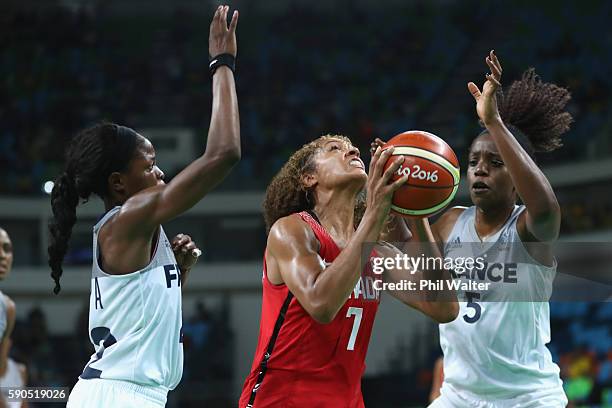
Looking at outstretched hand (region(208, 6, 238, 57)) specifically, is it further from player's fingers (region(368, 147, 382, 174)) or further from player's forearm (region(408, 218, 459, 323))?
player's forearm (region(408, 218, 459, 323))

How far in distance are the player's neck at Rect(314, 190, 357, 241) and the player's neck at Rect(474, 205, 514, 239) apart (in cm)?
76

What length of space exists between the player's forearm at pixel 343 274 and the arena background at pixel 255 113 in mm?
8309

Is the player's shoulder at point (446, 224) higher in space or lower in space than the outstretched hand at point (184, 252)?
higher

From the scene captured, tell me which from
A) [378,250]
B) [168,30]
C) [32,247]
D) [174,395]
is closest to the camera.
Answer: [378,250]

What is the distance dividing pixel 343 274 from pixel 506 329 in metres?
1.26

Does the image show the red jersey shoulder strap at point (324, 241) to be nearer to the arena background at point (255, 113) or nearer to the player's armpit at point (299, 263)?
the player's armpit at point (299, 263)

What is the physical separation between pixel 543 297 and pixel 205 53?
53.0 feet

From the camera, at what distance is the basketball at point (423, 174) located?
383cm

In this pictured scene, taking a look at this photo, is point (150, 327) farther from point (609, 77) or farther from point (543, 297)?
point (609, 77)

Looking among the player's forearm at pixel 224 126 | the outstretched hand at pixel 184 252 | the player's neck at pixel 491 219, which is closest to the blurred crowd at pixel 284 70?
the player's neck at pixel 491 219

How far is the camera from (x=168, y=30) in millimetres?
20172

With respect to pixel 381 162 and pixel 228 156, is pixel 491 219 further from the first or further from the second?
pixel 228 156

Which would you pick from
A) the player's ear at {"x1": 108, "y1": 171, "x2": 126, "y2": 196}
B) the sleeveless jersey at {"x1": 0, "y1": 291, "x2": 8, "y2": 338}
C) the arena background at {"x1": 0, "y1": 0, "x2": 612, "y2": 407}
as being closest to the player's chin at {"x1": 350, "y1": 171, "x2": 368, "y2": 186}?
the player's ear at {"x1": 108, "y1": 171, "x2": 126, "y2": 196}

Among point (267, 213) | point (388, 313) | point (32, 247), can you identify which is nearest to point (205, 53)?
point (32, 247)
